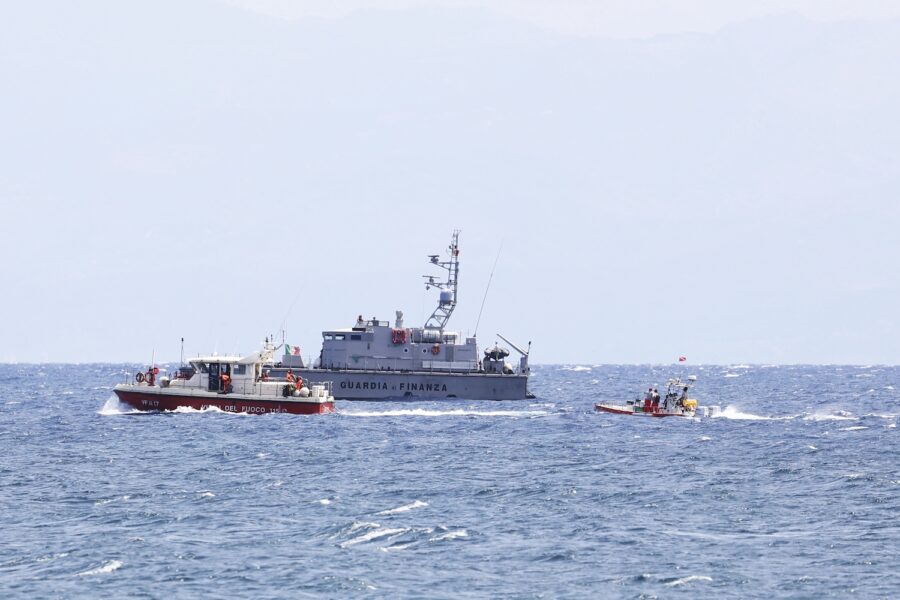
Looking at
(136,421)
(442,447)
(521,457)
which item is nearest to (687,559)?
(521,457)

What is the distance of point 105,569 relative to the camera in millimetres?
31000

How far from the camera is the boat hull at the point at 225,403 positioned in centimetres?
7181

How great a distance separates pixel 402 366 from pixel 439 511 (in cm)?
5121

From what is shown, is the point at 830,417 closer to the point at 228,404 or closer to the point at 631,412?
the point at 631,412

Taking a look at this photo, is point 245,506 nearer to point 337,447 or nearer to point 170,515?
point 170,515

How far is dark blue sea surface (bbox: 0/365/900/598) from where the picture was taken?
30266 millimetres

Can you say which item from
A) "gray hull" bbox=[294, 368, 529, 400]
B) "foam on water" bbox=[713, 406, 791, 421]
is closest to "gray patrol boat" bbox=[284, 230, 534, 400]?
"gray hull" bbox=[294, 368, 529, 400]

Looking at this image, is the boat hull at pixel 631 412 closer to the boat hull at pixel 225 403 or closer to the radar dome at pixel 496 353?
the radar dome at pixel 496 353

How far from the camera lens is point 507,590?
29312 mm

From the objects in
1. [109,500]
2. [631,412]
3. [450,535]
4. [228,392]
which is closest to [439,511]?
[450,535]

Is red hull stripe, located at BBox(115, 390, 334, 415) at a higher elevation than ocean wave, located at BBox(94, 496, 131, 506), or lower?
higher

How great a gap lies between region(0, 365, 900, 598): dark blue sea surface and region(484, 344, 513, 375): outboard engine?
79.5 feet

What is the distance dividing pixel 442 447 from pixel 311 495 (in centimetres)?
1636

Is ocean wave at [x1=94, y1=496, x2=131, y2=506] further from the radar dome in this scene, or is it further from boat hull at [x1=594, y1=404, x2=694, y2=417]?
the radar dome
